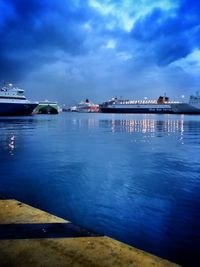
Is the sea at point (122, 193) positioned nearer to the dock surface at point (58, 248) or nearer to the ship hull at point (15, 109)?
the dock surface at point (58, 248)

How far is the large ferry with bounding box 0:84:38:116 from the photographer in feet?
243

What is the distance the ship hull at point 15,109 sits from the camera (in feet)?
245

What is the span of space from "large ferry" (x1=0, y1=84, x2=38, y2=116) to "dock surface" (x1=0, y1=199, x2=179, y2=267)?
245ft

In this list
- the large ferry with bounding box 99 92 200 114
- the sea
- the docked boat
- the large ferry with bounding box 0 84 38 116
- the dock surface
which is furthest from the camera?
the large ferry with bounding box 99 92 200 114

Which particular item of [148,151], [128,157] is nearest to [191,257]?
[128,157]

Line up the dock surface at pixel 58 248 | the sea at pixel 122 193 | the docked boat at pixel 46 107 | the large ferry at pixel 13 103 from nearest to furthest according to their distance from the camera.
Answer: the dock surface at pixel 58 248 < the sea at pixel 122 193 < the large ferry at pixel 13 103 < the docked boat at pixel 46 107

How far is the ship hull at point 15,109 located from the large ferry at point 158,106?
82.9 meters

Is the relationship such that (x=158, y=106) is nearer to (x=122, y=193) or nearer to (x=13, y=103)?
(x=13, y=103)

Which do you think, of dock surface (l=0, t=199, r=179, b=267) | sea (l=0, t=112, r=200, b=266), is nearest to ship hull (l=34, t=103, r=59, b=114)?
sea (l=0, t=112, r=200, b=266)

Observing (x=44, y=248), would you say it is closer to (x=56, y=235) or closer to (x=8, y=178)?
(x=56, y=235)

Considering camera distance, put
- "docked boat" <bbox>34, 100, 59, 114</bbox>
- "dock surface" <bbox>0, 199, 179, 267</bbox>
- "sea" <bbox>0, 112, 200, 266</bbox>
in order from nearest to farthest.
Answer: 1. "dock surface" <bbox>0, 199, 179, 267</bbox>
2. "sea" <bbox>0, 112, 200, 266</bbox>
3. "docked boat" <bbox>34, 100, 59, 114</bbox>

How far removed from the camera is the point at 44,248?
A: 3.01 m

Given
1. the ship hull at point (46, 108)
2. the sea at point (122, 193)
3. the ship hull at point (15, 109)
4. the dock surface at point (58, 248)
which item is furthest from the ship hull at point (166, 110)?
the dock surface at point (58, 248)

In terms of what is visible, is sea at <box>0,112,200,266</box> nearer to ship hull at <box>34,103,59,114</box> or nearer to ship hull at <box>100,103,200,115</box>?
ship hull at <box>34,103,59,114</box>
